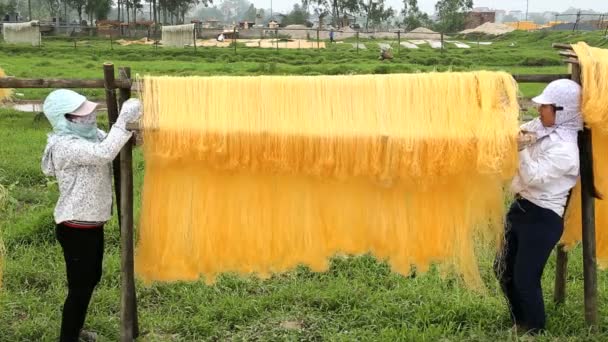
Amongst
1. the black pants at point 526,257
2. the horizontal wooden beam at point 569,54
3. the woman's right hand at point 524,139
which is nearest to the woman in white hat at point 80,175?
the woman's right hand at point 524,139

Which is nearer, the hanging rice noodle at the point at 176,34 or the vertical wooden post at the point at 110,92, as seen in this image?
the vertical wooden post at the point at 110,92

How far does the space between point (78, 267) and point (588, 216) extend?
3.02 metres

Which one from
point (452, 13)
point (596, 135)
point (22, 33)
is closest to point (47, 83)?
point (596, 135)

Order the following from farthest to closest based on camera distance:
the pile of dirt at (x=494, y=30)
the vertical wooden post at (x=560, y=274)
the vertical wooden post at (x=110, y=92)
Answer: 1. the pile of dirt at (x=494, y=30)
2. the vertical wooden post at (x=560, y=274)
3. the vertical wooden post at (x=110, y=92)

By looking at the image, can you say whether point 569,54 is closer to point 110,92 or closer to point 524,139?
point 524,139

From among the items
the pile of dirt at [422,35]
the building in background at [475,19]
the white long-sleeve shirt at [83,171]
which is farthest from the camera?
the building in background at [475,19]

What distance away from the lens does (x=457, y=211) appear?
363 centimetres

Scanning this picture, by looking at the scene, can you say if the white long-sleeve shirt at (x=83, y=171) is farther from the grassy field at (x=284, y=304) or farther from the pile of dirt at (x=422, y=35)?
the pile of dirt at (x=422, y=35)

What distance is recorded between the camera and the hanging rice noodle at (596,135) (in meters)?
3.57

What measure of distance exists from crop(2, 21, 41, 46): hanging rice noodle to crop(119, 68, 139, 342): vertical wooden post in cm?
3219

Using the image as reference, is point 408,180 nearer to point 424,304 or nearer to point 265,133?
point 265,133

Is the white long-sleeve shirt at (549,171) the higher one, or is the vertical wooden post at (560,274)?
the white long-sleeve shirt at (549,171)

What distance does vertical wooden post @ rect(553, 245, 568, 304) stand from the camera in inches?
173

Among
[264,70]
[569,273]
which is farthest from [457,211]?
[264,70]
